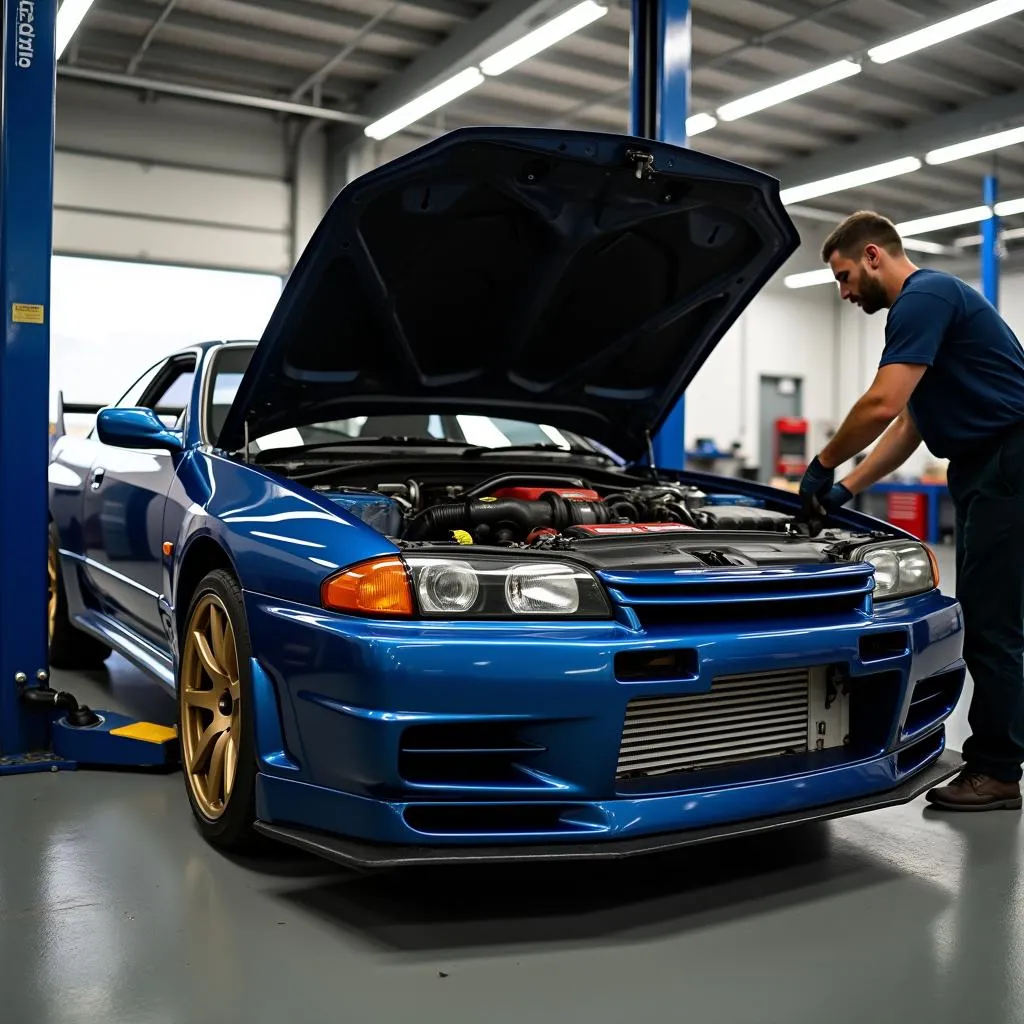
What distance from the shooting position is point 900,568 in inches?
103

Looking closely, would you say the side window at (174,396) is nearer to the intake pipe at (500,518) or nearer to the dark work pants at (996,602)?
the intake pipe at (500,518)

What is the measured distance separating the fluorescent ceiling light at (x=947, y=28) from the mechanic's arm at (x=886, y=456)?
222 inches

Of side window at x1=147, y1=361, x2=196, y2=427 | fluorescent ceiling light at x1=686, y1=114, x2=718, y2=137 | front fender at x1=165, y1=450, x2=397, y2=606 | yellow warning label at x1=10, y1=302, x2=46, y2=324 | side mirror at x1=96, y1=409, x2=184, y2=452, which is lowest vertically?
front fender at x1=165, y1=450, x2=397, y2=606

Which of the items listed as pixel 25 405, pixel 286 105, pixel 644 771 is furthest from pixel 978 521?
pixel 286 105

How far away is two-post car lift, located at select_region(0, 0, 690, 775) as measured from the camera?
305 centimetres

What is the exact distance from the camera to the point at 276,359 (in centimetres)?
279

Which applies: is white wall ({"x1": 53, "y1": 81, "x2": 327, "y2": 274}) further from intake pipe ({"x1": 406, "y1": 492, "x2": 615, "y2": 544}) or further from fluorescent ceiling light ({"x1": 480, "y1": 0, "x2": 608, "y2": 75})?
Answer: intake pipe ({"x1": 406, "y1": 492, "x2": 615, "y2": 544})

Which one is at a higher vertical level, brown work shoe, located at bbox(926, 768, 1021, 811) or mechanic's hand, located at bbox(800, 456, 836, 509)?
mechanic's hand, located at bbox(800, 456, 836, 509)

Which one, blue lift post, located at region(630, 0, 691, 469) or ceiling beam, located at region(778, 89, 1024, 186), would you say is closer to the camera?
blue lift post, located at region(630, 0, 691, 469)

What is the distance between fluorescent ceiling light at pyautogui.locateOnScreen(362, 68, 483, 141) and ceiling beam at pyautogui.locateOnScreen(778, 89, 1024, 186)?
16.4 ft

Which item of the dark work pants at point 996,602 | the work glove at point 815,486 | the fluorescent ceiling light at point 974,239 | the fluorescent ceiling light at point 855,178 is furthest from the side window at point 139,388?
the fluorescent ceiling light at point 974,239

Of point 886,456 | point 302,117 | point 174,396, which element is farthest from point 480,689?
point 302,117

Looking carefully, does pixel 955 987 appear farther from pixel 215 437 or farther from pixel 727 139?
pixel 727 139

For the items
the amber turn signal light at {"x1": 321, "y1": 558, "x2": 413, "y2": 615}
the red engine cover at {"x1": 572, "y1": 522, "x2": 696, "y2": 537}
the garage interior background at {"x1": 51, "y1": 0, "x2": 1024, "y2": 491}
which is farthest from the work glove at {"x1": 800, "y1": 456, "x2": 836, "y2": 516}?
the garage interior background at {"x1": 51, "y1": 0, "x2": 1024, "y2": 491}
